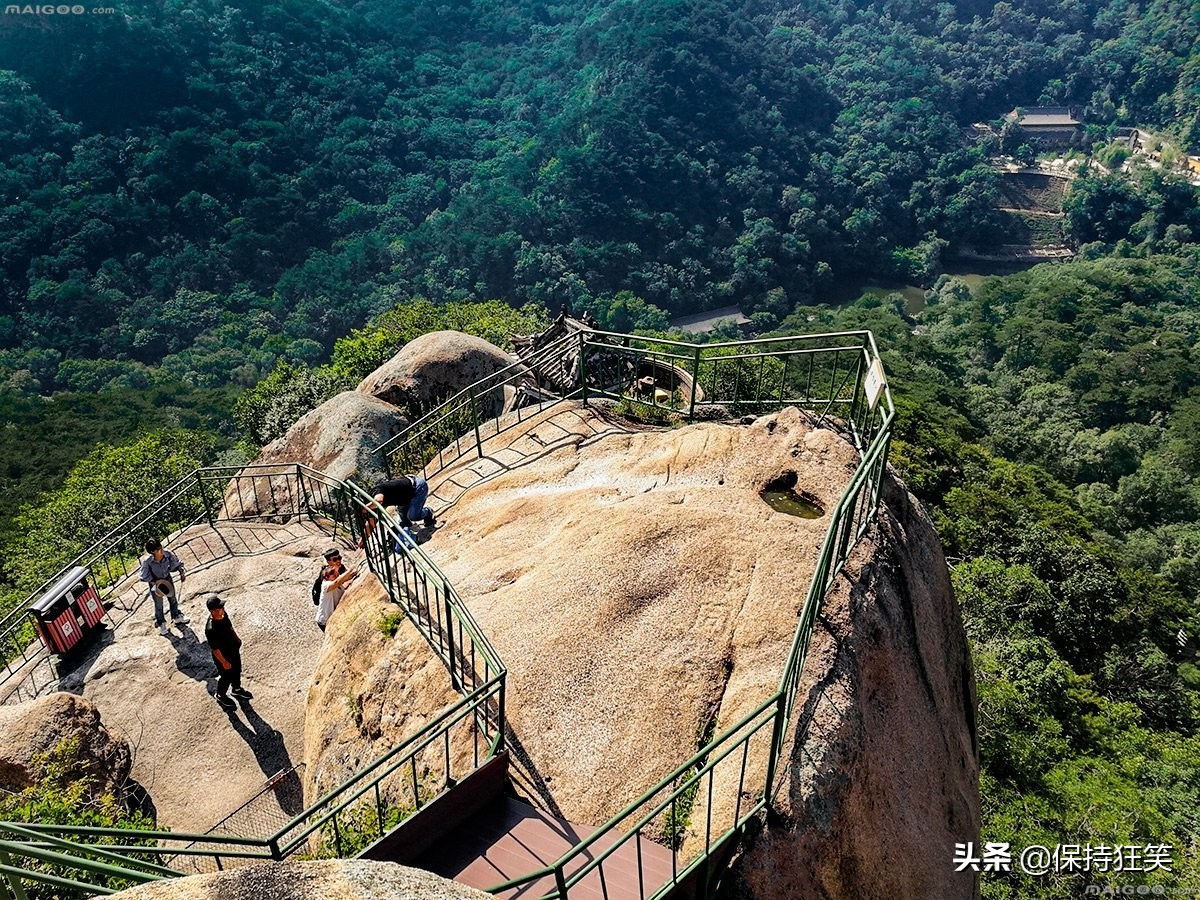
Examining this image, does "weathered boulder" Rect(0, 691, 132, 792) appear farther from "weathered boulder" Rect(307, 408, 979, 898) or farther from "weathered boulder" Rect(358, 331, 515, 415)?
"weathered boulder" Rect(358, 331, 515, 415)

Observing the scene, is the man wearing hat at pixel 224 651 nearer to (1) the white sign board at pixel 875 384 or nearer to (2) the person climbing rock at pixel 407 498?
(2) the person climbing rock at pixel 407 498

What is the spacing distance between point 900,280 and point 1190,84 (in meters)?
60.4

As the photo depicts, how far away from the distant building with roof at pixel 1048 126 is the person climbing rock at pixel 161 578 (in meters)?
129

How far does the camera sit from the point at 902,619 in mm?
7992

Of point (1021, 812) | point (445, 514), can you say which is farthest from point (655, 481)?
point (1021, 812)

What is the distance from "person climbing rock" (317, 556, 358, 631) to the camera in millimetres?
10633

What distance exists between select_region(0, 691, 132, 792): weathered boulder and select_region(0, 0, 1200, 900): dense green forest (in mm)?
16506

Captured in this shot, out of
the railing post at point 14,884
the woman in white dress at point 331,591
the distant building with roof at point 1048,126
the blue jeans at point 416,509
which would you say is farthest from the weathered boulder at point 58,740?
the distant building with roof at point 1048,126

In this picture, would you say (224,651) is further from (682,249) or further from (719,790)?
(682,249)

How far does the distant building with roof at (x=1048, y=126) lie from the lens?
380ft

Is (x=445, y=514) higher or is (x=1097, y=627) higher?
(x=445, y=514)

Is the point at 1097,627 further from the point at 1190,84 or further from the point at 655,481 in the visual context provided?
the point at 1190,84

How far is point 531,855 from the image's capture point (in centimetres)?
636

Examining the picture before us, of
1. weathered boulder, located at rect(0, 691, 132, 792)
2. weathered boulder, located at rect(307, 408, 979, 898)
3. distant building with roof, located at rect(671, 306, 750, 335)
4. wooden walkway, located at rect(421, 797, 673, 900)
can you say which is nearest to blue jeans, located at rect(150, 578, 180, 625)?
weathered boulder, located at rect(0, 691, 132, 792)
